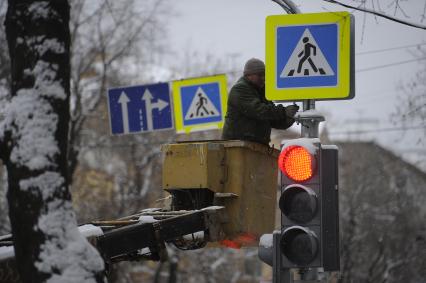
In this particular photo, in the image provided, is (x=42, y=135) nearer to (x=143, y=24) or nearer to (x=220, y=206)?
(x=220, y=206)

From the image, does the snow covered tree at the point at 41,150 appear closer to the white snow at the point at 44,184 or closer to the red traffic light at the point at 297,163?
the white snow at the point at 44,184

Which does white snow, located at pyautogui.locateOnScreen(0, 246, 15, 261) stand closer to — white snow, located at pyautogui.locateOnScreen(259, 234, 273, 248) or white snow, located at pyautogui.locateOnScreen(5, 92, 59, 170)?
white snow, located at pyautogui.locateOnScreen(5, 92, 59, 170)

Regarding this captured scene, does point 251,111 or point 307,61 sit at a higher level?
point 307,61

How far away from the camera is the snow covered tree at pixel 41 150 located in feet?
19.3

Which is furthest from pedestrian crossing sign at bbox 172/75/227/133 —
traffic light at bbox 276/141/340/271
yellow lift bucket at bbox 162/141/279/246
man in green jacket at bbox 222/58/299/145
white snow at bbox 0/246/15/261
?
traffic light at bbox 276/141/340/271

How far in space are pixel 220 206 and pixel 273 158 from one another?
1079 mm

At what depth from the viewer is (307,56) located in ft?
24.8

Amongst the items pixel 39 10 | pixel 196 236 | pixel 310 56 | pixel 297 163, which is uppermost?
pixel 39 10

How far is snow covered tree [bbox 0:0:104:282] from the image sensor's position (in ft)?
19.3

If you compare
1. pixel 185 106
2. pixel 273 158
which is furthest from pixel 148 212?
pixel 185 106

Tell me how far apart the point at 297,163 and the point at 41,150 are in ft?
6.83

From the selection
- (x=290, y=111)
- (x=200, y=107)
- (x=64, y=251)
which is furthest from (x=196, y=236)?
(x=200, y=107)

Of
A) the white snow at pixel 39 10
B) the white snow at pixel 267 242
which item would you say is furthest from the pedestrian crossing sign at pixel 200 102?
the white snow at pixel 39 10

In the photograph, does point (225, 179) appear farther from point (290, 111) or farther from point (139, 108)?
point (139, 108)
